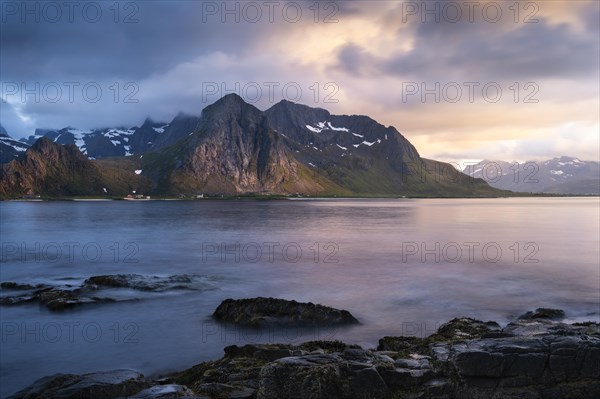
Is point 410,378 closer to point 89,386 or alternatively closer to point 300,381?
point 300,381

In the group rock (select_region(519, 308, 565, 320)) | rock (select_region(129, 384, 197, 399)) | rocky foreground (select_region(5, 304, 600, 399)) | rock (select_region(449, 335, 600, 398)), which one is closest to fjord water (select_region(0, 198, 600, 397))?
rock (select_region(519, 308, 565, 320))

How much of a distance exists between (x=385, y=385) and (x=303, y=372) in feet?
8.96

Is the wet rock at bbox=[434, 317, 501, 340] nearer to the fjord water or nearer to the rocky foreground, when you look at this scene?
the fjord water

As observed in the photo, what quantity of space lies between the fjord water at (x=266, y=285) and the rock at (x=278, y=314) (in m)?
1.04

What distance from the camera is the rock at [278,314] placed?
2953 cm

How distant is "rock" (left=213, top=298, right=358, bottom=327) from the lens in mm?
29531

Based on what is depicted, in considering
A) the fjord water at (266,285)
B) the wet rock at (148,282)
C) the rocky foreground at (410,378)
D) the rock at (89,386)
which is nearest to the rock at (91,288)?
the wet rock at (148,282)

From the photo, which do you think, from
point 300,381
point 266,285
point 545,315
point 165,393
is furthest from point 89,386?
point 266,285

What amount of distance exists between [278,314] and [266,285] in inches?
613

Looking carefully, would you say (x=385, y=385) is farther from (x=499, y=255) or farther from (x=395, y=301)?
(x=499, y=255)

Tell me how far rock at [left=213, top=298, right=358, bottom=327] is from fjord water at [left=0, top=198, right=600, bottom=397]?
1043 millimetres

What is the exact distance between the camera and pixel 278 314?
30234 millimetres

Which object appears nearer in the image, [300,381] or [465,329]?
[300,381]

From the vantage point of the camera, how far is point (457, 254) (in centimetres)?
6819
